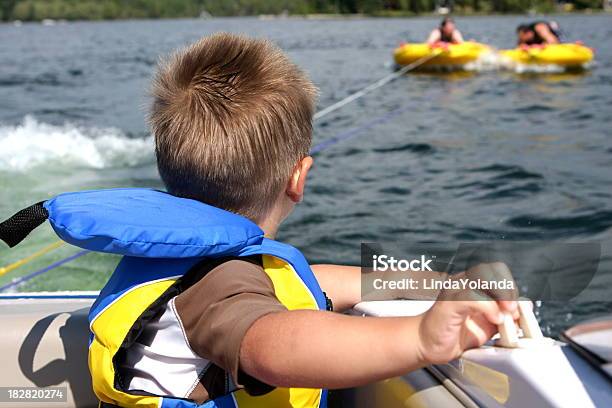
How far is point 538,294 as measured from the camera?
1009 mm

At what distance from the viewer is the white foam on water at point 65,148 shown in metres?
5.85

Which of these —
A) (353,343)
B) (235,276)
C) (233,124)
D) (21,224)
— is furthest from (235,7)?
(353,343)

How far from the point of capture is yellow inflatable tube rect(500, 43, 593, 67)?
38.1 ft

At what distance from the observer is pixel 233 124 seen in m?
1.12

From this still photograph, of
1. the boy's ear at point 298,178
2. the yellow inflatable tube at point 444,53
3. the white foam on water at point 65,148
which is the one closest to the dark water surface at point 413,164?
the white foam on water at point 65,148

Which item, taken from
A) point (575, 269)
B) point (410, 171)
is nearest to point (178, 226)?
point (575, 269)

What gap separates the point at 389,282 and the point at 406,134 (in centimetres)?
591

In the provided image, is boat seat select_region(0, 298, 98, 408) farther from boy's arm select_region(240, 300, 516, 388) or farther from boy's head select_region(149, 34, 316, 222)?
boy's arm select_region(240, 300, 516, 388)

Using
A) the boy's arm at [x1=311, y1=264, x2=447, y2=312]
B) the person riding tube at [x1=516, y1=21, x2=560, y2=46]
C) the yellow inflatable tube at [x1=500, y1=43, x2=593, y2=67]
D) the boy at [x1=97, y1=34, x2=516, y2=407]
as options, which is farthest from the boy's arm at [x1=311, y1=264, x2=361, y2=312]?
the person riding tube at [x1=516, y1=21, x2=560, y2=46]

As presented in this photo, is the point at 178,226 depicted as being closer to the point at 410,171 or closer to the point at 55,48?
the point at 410,171

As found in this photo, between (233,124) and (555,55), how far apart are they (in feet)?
37.4

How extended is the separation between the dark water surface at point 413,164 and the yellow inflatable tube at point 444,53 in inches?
31.9

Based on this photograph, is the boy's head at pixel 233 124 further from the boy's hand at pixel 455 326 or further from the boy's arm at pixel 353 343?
the boy's hand at pixel 455 326

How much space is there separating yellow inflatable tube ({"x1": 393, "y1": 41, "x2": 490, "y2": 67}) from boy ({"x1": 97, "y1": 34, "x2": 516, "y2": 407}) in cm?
1139
